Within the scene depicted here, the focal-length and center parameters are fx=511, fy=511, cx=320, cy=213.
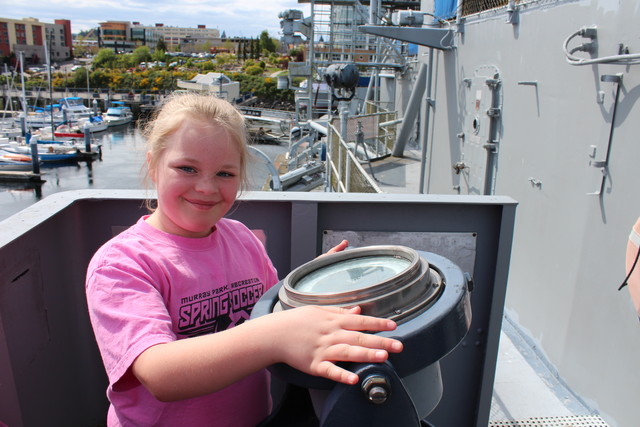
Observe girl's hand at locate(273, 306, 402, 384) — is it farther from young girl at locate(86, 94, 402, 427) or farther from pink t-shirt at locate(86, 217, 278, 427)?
pink t-shirt at locate(86, 217, 278, 427)

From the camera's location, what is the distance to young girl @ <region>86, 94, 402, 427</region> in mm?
930

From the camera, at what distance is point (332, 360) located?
893 millimetres

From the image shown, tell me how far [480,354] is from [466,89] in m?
4.82

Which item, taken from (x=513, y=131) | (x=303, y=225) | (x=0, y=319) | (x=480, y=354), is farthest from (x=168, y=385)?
(x=513, y=131)

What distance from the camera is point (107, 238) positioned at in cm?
205

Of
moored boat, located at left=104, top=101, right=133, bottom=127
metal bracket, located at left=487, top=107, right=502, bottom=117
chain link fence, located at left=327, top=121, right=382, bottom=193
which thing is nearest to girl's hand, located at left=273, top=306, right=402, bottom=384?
chain link fence, located at left=327, top=121, right=382, bottom=193

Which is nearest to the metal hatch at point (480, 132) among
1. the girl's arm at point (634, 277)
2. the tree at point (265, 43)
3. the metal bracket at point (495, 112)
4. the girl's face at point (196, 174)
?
the metal bracket at point (495, 112)

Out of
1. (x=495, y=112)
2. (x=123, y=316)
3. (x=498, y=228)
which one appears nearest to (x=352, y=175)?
(x=495, y=112)

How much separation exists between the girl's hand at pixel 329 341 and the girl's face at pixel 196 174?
0.42 metres

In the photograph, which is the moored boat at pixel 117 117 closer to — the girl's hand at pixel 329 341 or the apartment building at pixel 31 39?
the apartment building at pixel 31 39

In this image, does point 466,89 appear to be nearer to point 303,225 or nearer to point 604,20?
point 604,20

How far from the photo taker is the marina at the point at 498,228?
69.4 inches

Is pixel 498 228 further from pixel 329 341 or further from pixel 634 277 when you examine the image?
pixel 329 341

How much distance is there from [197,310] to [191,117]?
1.52 feet
